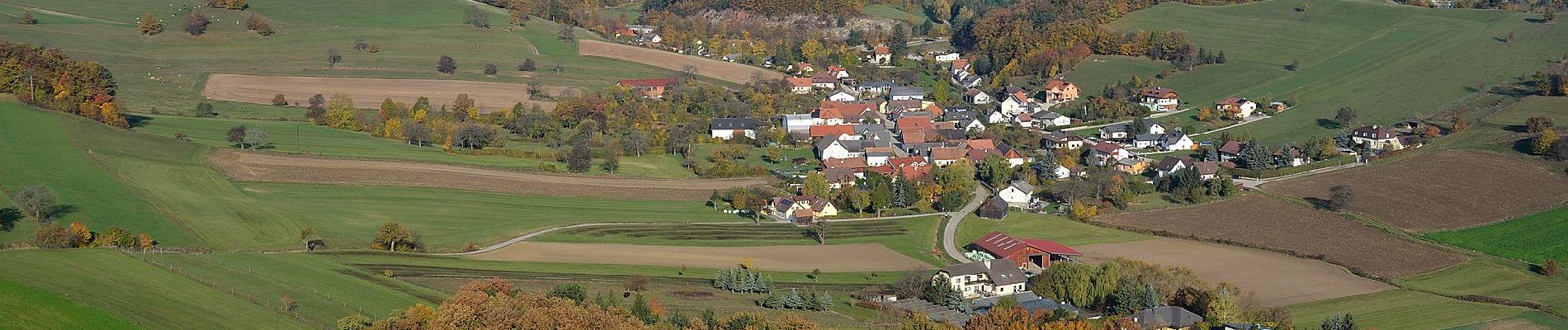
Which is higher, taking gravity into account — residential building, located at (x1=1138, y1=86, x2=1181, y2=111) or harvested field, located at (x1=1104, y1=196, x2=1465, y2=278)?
residential building, located at (x1=1138, y1=86, x2=1181, y2=111)

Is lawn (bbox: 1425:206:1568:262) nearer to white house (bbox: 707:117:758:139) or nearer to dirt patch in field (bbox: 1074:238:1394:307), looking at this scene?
dirt patch in field (bbox: 1074:238:1394:307)

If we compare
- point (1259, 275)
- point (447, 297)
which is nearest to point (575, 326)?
point (447, 297)

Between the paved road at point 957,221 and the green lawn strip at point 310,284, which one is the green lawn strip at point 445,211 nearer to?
the green lawn strip at point 310,284

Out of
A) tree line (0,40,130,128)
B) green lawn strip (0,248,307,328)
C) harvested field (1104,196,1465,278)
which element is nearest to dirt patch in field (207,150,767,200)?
tree line (0,40,130,128)

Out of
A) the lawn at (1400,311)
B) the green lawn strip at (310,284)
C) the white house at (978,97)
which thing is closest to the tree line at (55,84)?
the green lawn strip at (310,284)

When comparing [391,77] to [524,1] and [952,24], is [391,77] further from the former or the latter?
[952,24]

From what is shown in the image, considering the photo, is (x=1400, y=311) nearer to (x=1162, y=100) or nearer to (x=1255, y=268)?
(x=1255, y=268)

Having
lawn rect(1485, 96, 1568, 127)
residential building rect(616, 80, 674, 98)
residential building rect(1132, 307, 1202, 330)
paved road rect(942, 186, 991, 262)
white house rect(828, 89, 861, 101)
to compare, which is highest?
residential building rect(616, 80, 674, 98)
